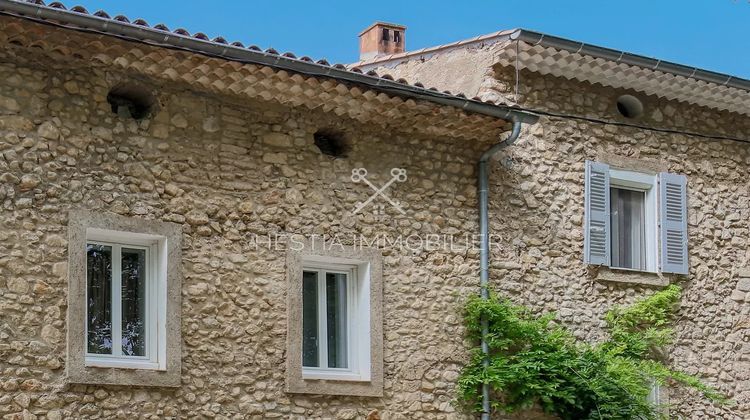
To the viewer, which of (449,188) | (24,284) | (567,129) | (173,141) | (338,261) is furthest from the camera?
(567,129)

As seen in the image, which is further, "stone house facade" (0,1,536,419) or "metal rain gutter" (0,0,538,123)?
"stone house facade" (0,1,536,419)

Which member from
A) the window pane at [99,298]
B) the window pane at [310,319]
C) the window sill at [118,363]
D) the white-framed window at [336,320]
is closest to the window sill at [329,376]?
the white-framed window at [336,320]

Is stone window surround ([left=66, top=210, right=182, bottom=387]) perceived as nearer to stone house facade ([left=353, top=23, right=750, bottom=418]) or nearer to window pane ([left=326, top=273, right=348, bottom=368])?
window pane ([left=326, top=273, right=348, bottom=368])

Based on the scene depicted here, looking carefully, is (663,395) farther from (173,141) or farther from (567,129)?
(173,141)

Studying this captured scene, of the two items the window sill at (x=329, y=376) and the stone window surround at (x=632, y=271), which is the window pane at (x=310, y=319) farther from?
the stone window surround at (x=632, y=271)

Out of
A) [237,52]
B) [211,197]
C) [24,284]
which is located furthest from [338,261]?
[24,284]

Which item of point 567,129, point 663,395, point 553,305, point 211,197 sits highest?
point 567,129

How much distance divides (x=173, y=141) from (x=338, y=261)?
1945mm

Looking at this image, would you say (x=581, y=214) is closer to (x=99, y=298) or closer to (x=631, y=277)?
(x=631, y=277)

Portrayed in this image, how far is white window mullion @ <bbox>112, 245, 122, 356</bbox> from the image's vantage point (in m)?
10.5

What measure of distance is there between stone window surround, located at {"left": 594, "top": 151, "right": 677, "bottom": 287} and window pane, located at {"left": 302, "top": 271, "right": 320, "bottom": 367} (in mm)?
3287

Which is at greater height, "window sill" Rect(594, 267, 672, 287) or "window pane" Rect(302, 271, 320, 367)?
"window sill" Rect(594, 267, 672, 287)

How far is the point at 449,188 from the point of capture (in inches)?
497

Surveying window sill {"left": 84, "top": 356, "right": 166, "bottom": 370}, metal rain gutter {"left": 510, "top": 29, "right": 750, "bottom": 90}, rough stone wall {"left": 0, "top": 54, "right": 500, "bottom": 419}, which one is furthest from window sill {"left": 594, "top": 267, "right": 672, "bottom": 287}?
window sill {"left": 84, "top": 356, "right": 166, "bottom": 370}
